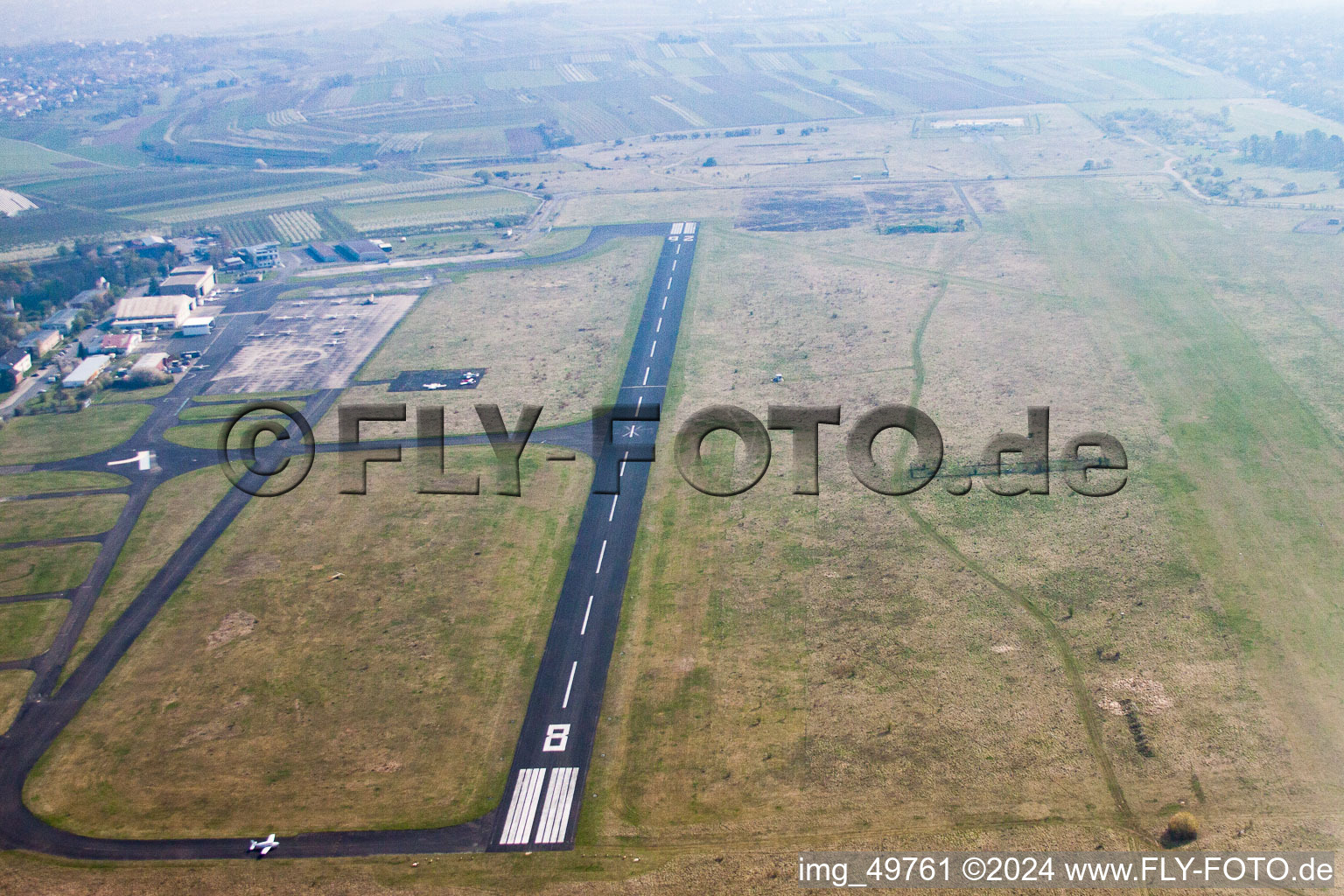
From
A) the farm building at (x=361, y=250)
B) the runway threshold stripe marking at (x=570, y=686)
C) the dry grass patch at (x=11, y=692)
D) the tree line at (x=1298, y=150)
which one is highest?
the tree line at (x=1298, y=150)

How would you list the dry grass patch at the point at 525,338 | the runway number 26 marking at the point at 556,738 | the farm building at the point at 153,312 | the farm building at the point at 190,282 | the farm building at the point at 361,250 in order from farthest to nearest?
the farm building at the point at 361,250, the farm building at the point at 190,282, the farm building at the point at 153,312, the dry grass patch at the point at 525,338, the runway number 26 marking at the point at 556,738

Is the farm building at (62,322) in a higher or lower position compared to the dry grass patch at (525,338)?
lower

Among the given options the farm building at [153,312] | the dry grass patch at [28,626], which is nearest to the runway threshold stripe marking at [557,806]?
the dry grass patch at [28,626]

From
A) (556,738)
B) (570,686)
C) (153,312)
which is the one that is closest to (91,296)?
(153,312)

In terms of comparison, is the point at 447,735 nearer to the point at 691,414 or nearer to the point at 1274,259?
the point at 691,414

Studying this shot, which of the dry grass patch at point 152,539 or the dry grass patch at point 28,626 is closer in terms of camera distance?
the dry grass patch at point 28,626

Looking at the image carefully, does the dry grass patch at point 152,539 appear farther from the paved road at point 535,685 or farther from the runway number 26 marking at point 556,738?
the runway number 26 marking at point 556,738

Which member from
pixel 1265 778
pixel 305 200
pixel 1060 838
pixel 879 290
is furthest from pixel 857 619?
pixel 305 200

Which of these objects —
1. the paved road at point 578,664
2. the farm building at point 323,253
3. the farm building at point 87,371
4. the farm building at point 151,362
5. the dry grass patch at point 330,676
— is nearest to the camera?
the paved road at point 578,664
